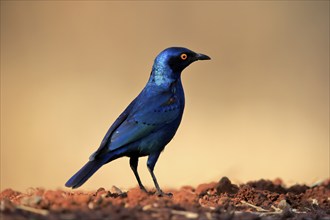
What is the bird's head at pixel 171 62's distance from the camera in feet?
19.9

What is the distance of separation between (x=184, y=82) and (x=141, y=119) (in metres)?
5.31

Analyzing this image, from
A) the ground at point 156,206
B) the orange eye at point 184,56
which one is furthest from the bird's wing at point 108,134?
the orange eye at point 184,56

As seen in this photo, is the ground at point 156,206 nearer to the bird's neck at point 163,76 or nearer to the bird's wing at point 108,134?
the bird's wing at point 108,134

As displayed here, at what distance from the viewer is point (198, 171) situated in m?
9.65

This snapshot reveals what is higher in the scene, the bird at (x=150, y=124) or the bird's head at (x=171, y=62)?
the bird's head at (x=171, y=62)

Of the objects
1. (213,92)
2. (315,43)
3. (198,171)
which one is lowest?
(198,171)

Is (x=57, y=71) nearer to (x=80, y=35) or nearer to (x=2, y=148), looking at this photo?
(x=80, y=35)

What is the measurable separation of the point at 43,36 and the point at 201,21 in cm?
253

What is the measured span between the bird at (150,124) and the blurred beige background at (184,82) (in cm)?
342

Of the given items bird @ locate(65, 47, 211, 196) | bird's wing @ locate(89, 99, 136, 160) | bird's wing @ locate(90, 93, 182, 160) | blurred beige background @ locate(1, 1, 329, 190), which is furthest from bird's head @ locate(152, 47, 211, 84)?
blurred beige background @ locate(1, 1, 329, 190)

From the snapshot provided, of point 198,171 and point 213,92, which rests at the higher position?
point 213,92

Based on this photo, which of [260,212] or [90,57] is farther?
[90,57]

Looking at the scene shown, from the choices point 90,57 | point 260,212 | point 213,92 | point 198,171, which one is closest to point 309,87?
point 213,92

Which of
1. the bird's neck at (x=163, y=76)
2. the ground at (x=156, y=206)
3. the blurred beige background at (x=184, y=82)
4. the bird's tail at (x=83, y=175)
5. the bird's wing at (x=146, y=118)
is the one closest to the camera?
the ground at (x=156, y=206)
